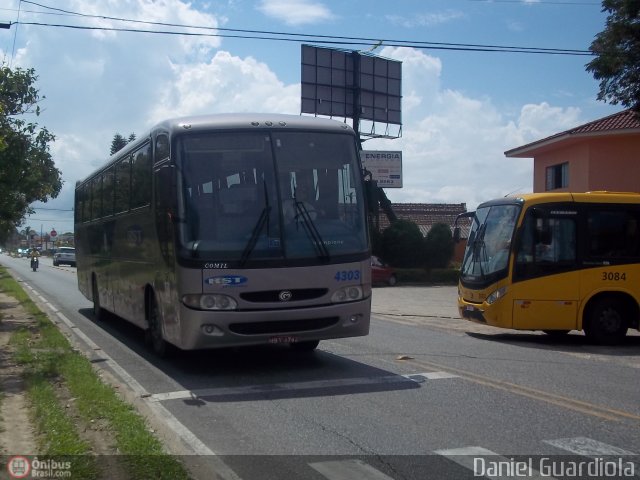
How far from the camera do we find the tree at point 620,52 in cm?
2228

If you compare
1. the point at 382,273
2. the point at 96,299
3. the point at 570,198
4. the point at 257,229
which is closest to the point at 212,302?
the point at 257,229

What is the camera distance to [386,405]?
8.12 metres

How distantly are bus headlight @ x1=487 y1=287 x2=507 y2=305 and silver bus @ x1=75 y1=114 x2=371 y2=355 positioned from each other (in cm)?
469

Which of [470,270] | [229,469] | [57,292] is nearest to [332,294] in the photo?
[229,469]

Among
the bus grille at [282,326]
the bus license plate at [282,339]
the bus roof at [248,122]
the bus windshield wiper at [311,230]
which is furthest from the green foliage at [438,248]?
the bus license plate at [282,339]

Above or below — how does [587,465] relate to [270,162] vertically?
below

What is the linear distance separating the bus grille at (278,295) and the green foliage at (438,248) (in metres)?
31.5

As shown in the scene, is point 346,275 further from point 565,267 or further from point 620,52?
point 620,52

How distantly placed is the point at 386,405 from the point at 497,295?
21.1ft

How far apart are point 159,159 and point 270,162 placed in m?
1.76

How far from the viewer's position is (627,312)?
1419cm

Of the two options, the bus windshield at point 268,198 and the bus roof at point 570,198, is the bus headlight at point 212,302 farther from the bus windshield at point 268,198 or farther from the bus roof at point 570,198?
the bus roof at point 570,198

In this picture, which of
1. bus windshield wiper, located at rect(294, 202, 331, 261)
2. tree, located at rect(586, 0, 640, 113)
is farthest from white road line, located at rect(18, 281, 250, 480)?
tree, located at rect(586, 0, 640, 113)

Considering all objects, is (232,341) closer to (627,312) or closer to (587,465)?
(587,465)
